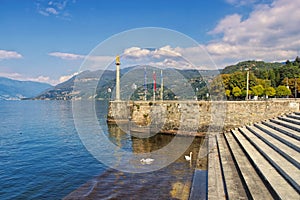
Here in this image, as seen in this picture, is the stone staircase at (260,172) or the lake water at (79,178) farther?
the lake water at (79,178)

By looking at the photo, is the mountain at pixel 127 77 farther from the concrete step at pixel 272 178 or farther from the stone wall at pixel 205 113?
the concrete step at pixel 272 178

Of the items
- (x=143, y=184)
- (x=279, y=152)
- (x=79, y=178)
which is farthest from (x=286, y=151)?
(x=79, y=178)

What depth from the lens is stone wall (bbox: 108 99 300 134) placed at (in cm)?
2153

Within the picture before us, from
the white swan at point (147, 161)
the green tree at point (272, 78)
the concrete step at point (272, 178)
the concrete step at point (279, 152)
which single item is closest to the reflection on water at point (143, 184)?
the white swan at point (147, 161)

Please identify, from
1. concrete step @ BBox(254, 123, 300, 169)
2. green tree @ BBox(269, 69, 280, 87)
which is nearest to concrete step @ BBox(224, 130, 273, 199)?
concrete step @ BBox(254, 123, 300, 169)

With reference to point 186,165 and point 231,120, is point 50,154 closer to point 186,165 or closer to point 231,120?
point 186,165

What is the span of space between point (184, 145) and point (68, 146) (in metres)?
10.6

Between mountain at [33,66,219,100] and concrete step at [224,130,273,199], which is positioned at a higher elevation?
mountain at [33,66,219,100]

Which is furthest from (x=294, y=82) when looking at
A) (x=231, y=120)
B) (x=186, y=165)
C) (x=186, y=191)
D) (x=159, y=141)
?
(x=186, y=191)

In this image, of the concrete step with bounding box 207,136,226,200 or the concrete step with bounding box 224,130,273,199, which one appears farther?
the concrete step with bounding box 207,136,226,200

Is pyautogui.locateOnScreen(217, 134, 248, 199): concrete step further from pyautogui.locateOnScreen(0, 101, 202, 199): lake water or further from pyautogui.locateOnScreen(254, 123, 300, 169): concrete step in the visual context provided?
pyautogui.locateOnScreen(0, 101, 202, 199): lake water

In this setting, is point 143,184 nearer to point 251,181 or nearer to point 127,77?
point 251,181

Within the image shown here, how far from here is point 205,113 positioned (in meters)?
24.3

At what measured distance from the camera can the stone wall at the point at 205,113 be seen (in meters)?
21.5
